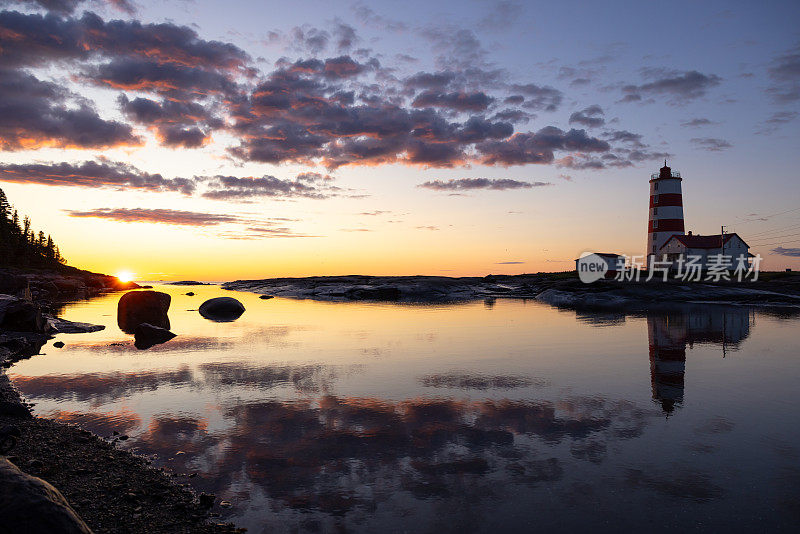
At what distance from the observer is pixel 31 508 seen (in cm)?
455

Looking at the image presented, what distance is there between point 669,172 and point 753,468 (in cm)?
7926

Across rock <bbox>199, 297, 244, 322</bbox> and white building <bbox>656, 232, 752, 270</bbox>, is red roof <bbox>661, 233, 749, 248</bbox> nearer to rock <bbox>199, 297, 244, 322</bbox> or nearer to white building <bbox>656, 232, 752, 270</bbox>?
white building <bbox>656, 232, 752, 270</bbox>

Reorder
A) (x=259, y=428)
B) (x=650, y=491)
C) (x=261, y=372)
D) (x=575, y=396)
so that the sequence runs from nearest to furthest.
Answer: (x=650, y=491), (x=259, y=428), (x=575, y=396), (x=261, y=372)

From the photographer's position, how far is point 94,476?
7473 millimetres

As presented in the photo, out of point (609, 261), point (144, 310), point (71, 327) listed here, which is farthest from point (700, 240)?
point (71, 327)

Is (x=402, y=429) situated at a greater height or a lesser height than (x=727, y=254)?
lesser

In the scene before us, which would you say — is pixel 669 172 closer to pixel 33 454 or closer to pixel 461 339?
pixel 461 339

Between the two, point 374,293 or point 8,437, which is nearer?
point 8,437

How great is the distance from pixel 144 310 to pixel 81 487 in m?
25.2

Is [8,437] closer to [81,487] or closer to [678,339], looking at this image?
[81,487]

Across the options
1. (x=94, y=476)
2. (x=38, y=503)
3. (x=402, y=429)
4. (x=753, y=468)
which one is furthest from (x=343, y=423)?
(x=753, y=468)

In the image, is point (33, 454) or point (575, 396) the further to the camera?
point (575, 396)

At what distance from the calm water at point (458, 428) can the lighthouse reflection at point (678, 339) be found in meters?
0.18

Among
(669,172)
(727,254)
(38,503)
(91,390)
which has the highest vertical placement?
(669,172)
